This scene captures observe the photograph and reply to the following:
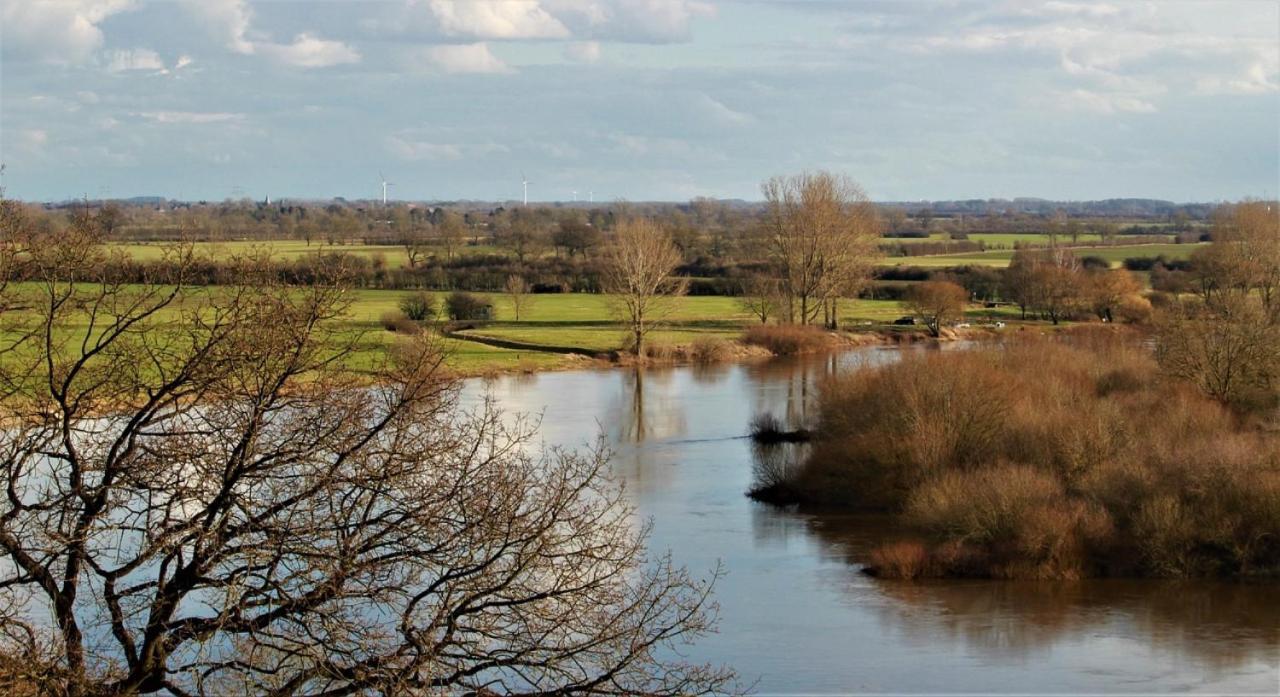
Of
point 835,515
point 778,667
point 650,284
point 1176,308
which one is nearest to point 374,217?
point 650,284

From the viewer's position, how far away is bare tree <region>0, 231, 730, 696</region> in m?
7.85

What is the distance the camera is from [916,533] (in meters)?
22.5

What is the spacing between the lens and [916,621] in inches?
710

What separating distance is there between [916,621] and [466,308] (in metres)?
40.4

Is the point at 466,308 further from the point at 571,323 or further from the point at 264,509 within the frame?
the point at 264,509

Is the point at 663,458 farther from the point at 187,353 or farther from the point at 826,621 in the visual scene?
the point at 187,353

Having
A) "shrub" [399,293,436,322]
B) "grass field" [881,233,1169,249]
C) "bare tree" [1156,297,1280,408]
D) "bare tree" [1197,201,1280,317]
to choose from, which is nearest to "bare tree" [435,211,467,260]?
"shrub" [399,293,436,322]

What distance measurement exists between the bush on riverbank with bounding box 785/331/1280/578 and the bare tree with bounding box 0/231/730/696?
503 inches

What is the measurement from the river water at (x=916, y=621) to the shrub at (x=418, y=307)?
78.2ft

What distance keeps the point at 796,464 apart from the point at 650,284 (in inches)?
986

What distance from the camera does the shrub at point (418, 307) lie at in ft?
162

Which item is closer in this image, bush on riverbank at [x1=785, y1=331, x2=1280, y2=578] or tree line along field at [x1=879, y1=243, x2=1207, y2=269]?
bush on riverbank at [x1=785, y1=331, x2=1280, y2=578]

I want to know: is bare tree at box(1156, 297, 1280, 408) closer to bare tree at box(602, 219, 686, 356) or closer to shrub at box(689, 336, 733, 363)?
shrub at box(689, 336, 733, 363)

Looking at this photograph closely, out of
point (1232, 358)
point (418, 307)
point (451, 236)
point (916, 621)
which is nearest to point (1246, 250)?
point (1232, 358)
